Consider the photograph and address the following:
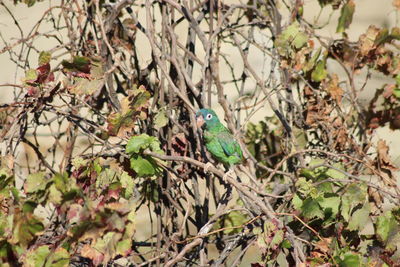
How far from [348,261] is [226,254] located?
559mm

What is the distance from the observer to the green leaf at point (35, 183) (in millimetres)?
1726

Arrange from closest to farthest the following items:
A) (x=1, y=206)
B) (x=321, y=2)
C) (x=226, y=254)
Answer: (x=1, y=206) < (x=226, y=254) < (x=321, y=2)

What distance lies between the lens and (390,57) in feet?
10.9

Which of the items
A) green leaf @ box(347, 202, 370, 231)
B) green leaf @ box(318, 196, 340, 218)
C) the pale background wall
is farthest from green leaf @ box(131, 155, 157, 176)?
the pale background wall

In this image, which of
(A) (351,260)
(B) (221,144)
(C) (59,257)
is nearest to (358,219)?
(A) (351,260)

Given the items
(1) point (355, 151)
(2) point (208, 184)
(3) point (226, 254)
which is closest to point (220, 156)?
(2) point (208, 184)

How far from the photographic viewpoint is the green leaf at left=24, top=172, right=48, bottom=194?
5.66 ft

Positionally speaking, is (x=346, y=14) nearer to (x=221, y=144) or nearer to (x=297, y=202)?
(x=221, y=144)

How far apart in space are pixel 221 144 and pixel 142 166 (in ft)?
2.58

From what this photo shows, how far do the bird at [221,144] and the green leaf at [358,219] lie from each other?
0.68m

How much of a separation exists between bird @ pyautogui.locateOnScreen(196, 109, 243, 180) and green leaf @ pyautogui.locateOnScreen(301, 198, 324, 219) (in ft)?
2.02

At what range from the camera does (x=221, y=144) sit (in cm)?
298

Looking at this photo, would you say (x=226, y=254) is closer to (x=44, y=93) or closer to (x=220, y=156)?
(x=220, y=156)

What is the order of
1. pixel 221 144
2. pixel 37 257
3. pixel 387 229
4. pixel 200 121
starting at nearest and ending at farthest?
pixel 37 257
pixel 387 229
pixel 200 121
pixel 221 144
